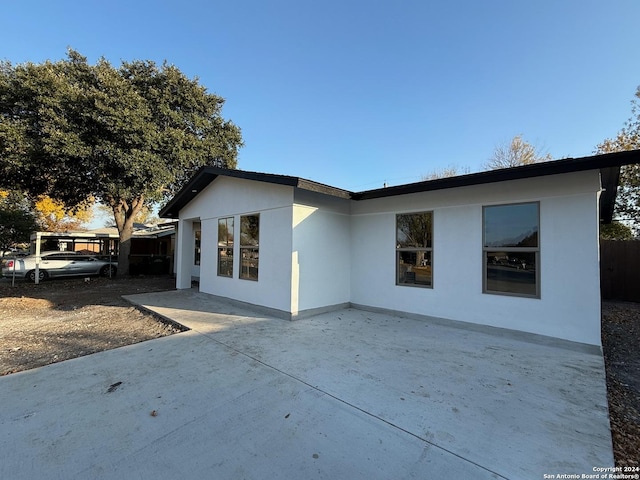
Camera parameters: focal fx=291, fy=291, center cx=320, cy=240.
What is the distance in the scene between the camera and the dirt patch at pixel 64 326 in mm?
4480

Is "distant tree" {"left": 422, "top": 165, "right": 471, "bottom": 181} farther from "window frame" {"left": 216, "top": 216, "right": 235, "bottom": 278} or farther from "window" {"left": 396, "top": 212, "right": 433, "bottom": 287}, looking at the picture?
"window frame" {"left": 216, "top": 216, "right": 235, "bottom": 278}

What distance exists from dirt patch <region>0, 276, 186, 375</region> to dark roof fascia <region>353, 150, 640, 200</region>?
545 cm

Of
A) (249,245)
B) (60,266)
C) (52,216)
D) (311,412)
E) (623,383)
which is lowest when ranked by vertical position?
(623,383)

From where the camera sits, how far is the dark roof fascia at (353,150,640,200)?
392 cm

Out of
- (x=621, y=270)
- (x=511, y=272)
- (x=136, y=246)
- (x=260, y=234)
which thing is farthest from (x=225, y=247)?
(x=621, y=270)

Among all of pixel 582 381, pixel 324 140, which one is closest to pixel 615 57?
pixel 582 381

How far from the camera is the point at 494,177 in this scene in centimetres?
489

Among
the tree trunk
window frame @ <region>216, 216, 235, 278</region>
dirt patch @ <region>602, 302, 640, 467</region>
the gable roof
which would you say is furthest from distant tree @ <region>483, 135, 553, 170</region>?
the tree trunk

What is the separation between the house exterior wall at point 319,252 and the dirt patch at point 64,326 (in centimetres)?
268

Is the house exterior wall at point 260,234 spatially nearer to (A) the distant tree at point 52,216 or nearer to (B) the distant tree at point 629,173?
(B) the distant tree at point 629,173

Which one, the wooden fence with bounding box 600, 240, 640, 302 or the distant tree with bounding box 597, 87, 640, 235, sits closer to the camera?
the wooden fence with bounding box 600, 240, 640, 302

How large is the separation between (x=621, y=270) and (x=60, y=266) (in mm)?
22222

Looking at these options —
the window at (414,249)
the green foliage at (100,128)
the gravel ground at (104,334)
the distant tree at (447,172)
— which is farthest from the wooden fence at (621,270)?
the green foliage at (100,128)

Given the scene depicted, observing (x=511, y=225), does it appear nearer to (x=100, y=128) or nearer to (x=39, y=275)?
(x=100, y=128)
